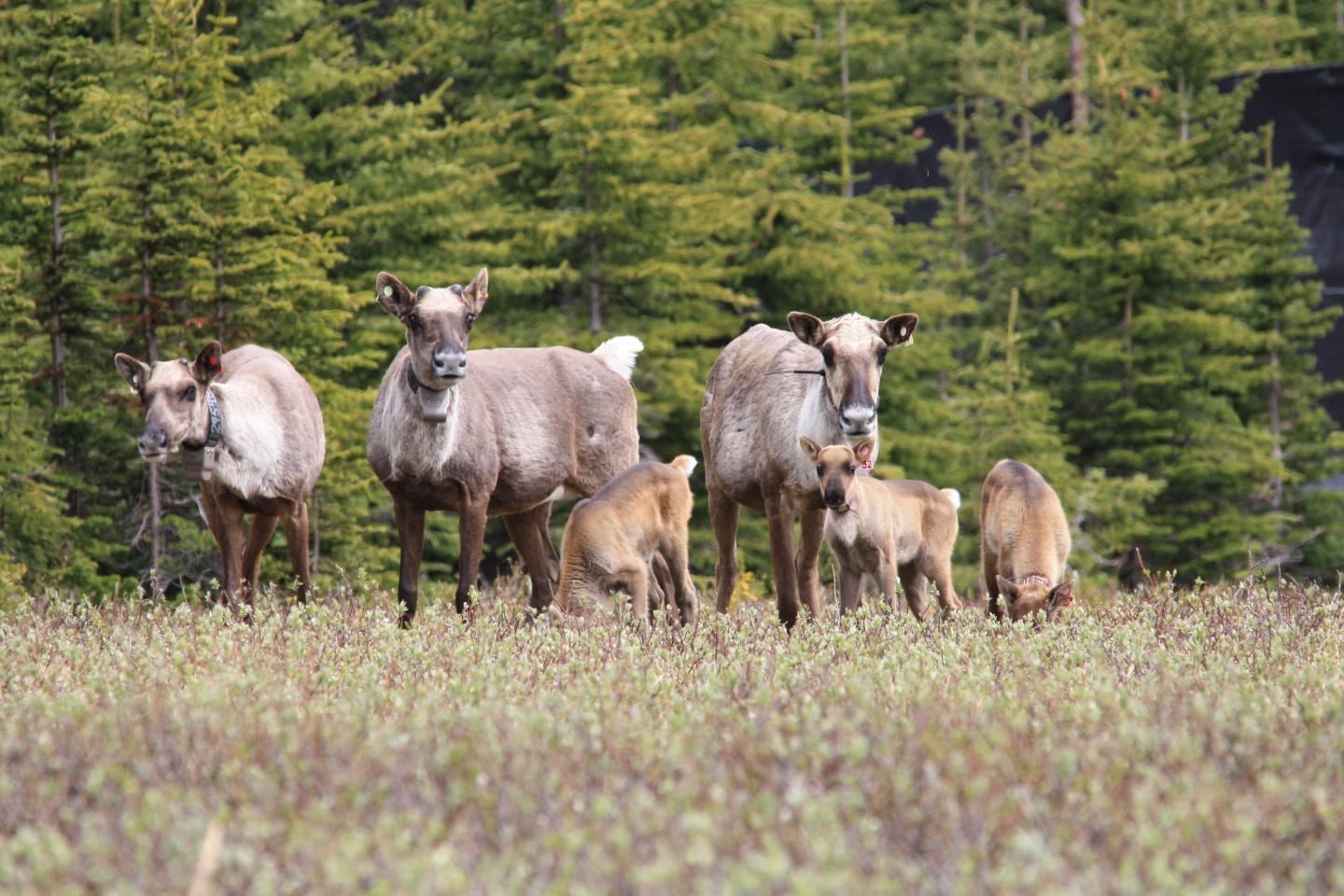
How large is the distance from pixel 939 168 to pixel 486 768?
2482 cm

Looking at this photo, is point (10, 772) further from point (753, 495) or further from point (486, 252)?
point (486, 252)

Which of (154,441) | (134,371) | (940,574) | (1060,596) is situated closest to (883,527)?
(940,574)

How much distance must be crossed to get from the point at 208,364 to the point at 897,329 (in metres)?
4.80

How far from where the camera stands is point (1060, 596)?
383 inches

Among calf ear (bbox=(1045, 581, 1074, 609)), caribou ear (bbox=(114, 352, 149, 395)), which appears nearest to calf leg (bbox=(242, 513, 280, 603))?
caribou ear (bbox=(114, 352, 149, 395))

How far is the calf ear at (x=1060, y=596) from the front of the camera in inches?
381

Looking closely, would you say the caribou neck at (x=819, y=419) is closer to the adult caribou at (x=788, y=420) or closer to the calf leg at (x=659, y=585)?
the adult caribou at (x=788, y=420)

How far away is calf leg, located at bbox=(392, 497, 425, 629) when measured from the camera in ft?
34.8

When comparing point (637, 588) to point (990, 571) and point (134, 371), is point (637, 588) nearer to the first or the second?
point (990, 571)

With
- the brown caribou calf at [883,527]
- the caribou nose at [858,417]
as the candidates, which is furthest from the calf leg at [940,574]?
the caribou nose at [858,417]

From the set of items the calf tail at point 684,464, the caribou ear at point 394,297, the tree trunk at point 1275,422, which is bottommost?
the tree trunk at point 1275,422

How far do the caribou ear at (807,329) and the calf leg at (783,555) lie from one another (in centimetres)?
106

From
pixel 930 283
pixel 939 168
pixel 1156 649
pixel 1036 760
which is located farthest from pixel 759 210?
pixel 1036 760

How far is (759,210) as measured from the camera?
2373 centimetres
